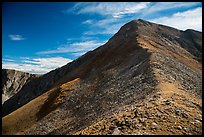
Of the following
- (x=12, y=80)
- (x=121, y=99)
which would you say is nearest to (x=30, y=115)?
(x=121, y=99)

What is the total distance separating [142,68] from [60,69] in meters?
72.0

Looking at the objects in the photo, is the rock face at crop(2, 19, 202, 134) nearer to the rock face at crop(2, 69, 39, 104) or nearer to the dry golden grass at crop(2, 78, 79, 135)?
the dry golden grass at crop(2, 78, 79, 135)

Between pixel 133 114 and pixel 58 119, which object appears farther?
pixel 58 119

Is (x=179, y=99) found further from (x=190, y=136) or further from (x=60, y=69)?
(x=60, y=69)

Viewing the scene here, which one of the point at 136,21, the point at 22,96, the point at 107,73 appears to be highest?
the point at 136,21

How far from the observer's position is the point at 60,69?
107 m

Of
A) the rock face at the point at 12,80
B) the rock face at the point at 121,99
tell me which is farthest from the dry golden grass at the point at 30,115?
the rock face at the point at 12,80

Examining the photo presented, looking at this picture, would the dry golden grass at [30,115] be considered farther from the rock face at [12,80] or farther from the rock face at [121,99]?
the rock face at [12,80]

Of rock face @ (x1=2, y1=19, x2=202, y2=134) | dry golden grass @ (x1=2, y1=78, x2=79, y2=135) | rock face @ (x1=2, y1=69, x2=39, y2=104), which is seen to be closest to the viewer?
rock face @ (x1=2, y1=19, x2=202, y2=134)

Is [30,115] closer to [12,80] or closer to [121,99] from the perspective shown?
[121,99]

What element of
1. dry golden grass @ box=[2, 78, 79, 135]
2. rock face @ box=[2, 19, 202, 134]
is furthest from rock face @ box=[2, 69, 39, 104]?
dry golden grass @ box=[2, 78, 79, 135]

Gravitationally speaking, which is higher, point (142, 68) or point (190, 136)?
point (142, 68)

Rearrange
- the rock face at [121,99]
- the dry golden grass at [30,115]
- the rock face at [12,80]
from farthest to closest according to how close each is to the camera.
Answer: the rock face at [12,80] < the dry golden grass at [30,115] < the rock face at [121,99]

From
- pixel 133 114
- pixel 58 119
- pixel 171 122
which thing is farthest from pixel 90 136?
pixel 58 119
